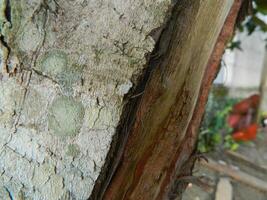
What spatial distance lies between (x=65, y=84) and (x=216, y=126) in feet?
9.45

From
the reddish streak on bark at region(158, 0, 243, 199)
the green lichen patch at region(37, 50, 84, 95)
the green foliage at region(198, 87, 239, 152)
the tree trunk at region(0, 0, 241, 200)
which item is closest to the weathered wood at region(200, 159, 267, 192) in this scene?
the green foliage at region(198, 87, 239, 152)

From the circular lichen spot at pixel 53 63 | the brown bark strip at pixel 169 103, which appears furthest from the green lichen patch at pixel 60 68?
the brown bark strip at pixel 169 103

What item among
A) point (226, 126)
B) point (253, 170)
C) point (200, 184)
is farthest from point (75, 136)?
point (226, 126)

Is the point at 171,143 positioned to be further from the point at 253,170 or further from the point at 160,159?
the point at 253,170

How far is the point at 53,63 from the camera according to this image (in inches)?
25.2

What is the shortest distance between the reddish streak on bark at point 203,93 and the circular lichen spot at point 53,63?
0.30 metres

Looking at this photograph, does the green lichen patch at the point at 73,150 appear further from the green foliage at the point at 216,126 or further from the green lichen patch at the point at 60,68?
the green foliage at the point at 216,126

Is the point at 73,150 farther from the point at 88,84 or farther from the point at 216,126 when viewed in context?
the point at 216,126

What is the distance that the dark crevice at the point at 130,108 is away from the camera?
64cm

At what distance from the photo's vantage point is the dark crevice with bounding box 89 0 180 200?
64 cm

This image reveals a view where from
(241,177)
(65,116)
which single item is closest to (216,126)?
(241,177)

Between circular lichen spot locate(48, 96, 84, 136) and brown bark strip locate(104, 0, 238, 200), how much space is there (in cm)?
11

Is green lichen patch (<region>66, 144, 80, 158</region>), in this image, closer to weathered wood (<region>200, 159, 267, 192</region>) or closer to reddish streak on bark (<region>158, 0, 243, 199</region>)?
reddish streak on bark (<region>158, 0, 243, 199</region>)

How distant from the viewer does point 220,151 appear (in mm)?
3232
